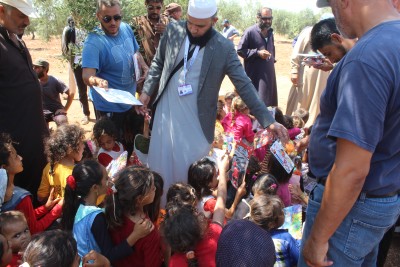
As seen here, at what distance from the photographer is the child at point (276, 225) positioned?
243cm

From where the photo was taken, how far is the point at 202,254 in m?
2.16

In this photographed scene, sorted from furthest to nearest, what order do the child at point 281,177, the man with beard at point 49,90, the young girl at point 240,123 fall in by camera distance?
the man with beard at point 49,90 → the young girl at point 240,123 → the child at point 281,177

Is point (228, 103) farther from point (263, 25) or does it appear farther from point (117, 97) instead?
point (117, 97)

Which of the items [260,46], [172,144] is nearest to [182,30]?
[172,144]

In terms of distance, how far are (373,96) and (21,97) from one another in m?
2.67

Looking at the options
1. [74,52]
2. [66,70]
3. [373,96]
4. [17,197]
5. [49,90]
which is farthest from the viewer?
[66,70]

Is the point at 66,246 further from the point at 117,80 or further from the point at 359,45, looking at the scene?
the point at 117,80

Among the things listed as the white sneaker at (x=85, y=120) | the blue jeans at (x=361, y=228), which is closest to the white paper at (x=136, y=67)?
the blue jeans at (x=361, y=228)

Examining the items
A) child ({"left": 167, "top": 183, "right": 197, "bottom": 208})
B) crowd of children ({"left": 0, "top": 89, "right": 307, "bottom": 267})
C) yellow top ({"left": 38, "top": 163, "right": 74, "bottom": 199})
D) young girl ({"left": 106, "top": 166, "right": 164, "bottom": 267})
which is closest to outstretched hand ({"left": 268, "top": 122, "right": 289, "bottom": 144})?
crowd of children ({"left": 0, "top": 89, "right": 307, "bottom": 267})

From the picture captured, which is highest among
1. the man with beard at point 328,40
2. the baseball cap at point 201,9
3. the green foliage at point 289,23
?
the baseball cap at point 201,9

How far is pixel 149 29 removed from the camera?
4484mm

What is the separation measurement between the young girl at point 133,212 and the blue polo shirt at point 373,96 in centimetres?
131

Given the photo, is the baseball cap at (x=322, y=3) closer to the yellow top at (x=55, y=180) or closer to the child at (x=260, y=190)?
the child at (x=260, y=190)

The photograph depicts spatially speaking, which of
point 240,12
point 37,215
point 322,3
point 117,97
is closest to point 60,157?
point 37,215
